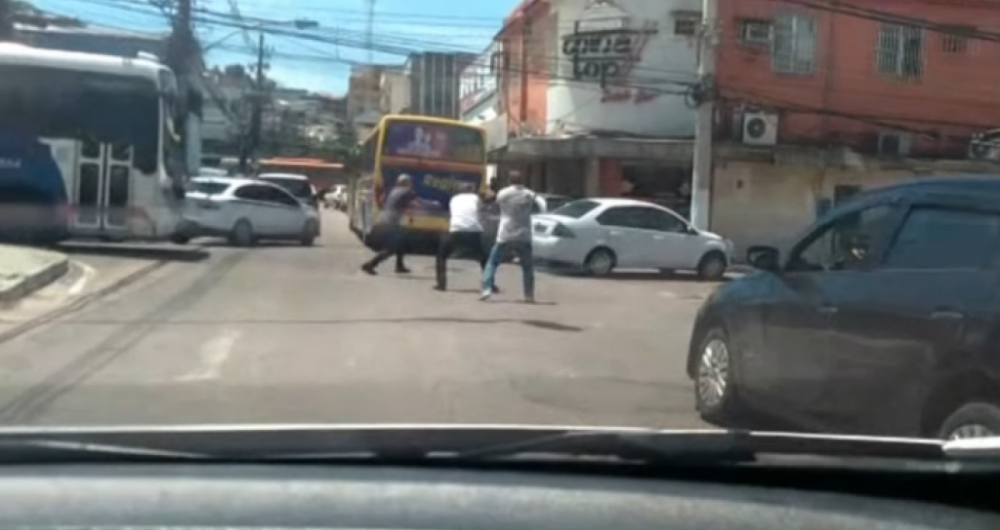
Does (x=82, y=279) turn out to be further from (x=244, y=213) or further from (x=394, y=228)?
(x=244, y=213)

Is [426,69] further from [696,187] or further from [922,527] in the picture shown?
[922,527]

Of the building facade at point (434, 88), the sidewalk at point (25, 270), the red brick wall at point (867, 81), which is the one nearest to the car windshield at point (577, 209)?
the sidewalk at point (25, 270)

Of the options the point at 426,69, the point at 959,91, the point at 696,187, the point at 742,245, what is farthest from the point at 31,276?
the point at 426,69

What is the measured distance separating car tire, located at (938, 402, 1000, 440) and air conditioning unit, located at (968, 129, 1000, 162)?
1382 inches

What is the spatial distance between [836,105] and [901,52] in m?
2.35

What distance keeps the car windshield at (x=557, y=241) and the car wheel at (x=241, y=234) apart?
0.09 m

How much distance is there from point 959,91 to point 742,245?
7.11 meters

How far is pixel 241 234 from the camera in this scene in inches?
1391

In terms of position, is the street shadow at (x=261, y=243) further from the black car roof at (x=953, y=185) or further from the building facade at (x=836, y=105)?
the black car roof at (x=953, y=185)

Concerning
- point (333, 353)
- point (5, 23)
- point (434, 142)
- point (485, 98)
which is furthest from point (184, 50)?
point (333, 353)

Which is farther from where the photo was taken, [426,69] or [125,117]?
[426,69]

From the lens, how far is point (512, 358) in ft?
45.8

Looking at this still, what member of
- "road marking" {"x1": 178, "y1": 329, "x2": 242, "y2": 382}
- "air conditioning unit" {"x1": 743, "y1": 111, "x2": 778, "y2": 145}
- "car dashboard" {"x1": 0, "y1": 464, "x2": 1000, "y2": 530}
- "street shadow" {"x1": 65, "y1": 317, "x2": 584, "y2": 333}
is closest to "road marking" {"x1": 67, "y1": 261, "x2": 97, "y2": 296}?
"street shadow" {"x1": 65, "y1": 317, "x2": 584, "y2": 333}

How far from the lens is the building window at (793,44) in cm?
4128
